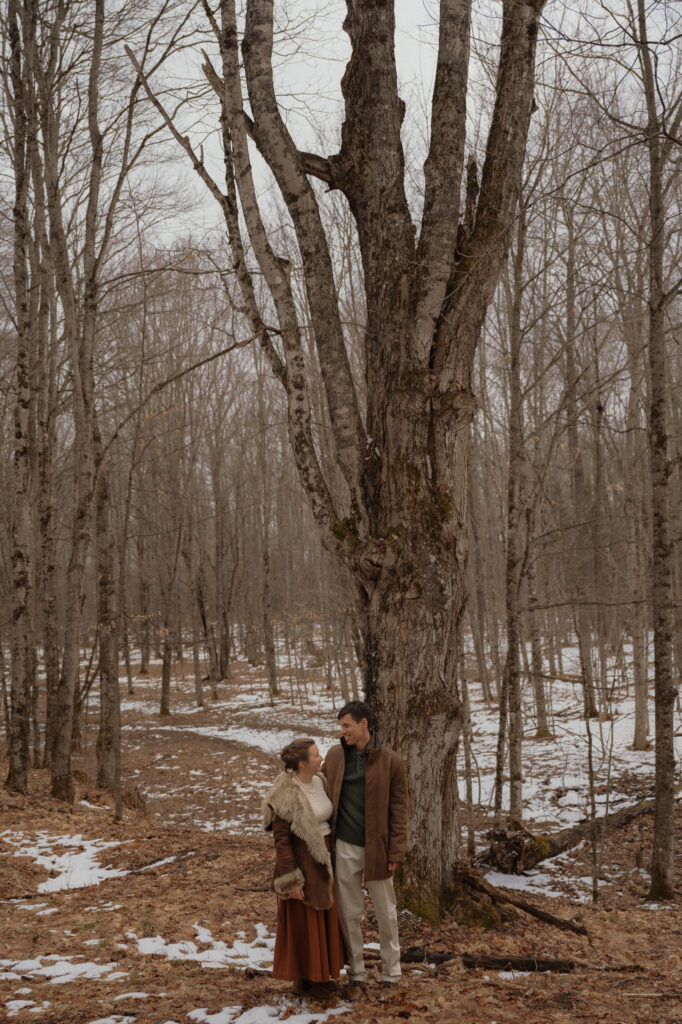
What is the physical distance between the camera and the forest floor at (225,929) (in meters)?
3.93

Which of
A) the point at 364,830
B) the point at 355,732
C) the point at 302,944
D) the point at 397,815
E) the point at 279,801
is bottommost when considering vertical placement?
the point at 302,944

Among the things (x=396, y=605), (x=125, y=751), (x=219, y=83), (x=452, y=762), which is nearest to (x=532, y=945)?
(x=452, y=762)

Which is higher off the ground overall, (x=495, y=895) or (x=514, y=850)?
(x=495, y=895)

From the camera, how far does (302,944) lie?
12.8ft

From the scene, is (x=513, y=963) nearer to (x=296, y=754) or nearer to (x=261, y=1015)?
(x=261, y=1015)

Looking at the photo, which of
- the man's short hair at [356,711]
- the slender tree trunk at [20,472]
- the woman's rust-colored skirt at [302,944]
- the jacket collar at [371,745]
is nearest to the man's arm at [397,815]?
the jacket collar at [371,745]

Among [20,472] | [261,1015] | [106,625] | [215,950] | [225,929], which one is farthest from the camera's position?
[106,625]

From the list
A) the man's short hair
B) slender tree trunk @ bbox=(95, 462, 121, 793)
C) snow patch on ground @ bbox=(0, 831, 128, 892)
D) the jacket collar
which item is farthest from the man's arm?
slender tree trunk @ bbox=(95, 462, 121, 793)

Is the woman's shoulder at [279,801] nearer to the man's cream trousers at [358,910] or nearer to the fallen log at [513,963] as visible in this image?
the man's cream trousers at [358,910]

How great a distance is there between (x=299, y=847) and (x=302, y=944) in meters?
0.49

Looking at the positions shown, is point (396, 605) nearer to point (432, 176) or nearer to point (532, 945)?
point (532, 945)

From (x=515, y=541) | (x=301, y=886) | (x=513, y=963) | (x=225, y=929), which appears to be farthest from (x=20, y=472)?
(x=513, y=963)

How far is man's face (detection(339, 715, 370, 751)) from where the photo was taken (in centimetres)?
410

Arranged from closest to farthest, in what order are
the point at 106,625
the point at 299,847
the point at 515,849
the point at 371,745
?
the point at 299,847 → the point at 371,745 → the point at 515,849 → the point at 106,625
